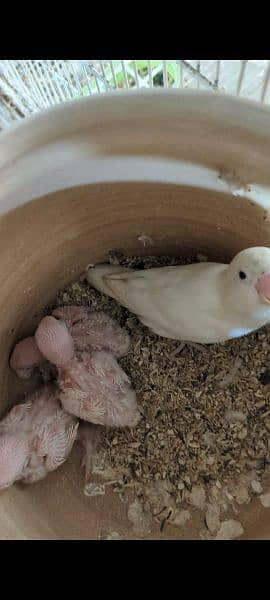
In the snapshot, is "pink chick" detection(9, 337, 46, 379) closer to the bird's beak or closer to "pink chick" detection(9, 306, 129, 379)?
"pink chick" detection(9, 306, 129, 379)

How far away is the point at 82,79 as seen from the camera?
85 centimetres

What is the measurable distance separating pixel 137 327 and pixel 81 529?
0.36 metres

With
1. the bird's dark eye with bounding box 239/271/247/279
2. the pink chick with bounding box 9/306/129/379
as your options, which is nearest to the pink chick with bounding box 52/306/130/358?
the pink chick with bounding box 9/306/129/379

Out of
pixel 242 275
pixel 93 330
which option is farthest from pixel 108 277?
pixel 242 275

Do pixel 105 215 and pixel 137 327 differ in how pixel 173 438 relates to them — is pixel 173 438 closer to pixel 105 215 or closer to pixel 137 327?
pixel 137 327

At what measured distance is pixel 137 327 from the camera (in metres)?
1.02

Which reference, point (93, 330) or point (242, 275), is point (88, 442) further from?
point (242, 275)

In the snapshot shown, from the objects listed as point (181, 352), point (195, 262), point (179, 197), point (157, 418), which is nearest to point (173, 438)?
point (157, 418)

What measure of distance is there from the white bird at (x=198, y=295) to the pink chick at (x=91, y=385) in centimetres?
11

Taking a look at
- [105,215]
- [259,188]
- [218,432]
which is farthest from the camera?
[218,432]

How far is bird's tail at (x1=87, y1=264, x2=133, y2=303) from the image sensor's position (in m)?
0.95

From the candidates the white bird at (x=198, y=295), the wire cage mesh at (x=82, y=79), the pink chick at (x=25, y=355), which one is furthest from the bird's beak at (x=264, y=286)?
the pink chick at (x=25, y=355)

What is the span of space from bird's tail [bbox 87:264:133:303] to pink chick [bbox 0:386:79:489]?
198mm

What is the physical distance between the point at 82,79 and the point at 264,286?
43 centimetres
